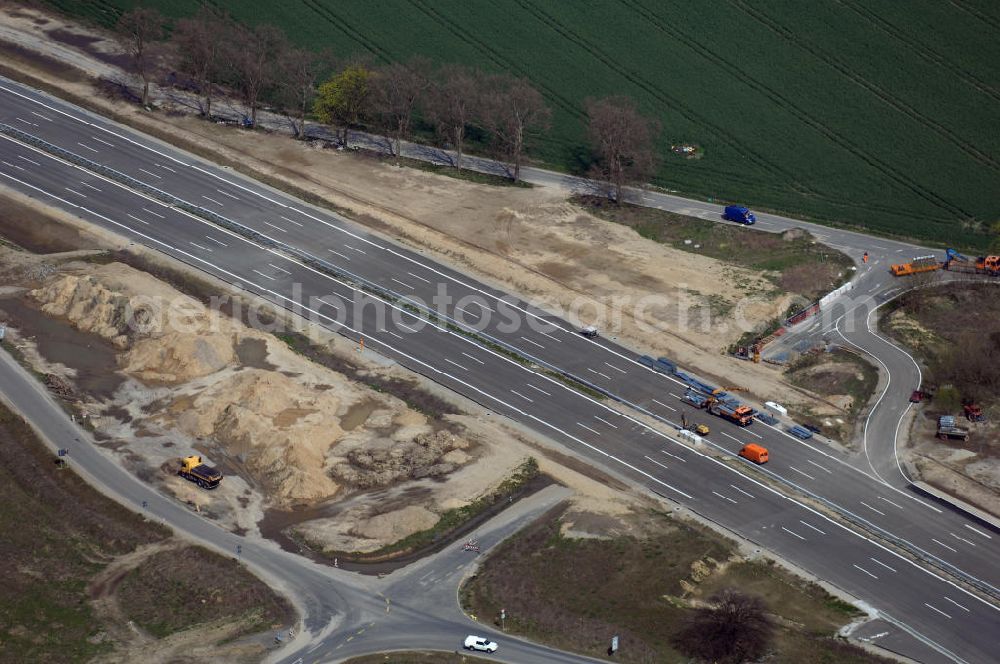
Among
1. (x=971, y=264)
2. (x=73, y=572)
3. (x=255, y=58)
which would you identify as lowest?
(x=73, y=572)

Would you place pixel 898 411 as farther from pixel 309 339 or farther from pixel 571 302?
pixel 309 339

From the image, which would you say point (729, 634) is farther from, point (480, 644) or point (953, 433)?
point (953, 433)

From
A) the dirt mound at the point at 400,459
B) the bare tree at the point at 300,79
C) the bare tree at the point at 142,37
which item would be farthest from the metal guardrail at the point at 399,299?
the bare tree at the point at 300,79

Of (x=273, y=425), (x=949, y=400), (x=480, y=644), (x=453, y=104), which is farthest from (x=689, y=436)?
(x=453, y=104)

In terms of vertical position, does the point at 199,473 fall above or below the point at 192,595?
above

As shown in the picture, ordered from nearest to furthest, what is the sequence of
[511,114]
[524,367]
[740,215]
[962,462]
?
1. [962,462]
2. [524,367]
3. [740,215]
4. [511,114]

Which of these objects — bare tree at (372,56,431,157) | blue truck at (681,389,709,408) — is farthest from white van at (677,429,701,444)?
bare tree at (372,56,431,157)
